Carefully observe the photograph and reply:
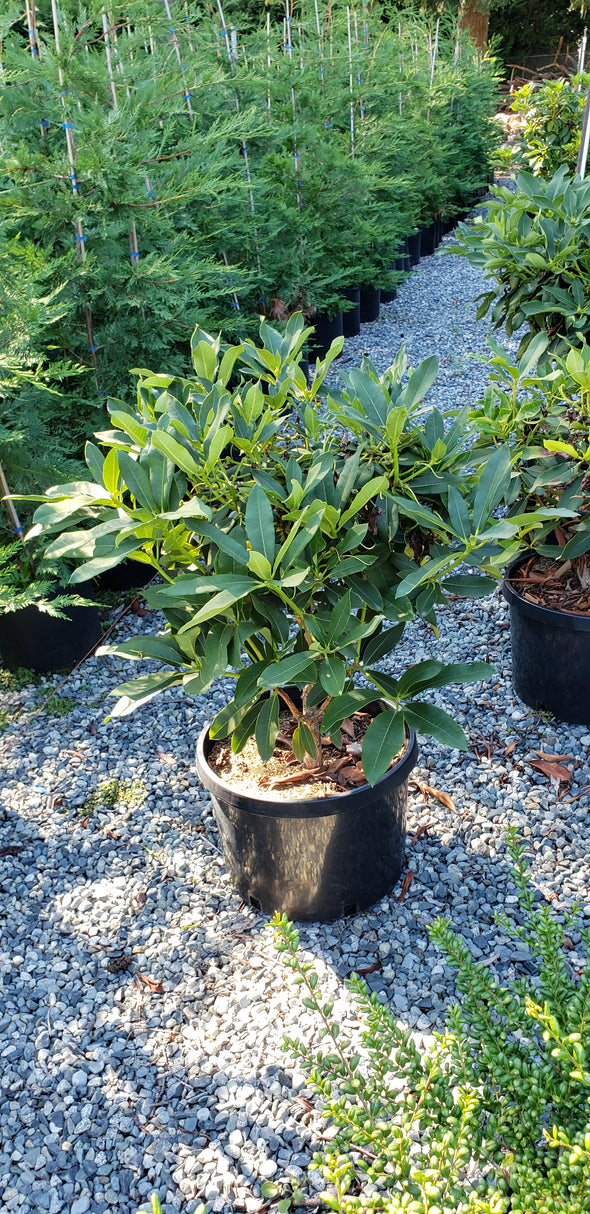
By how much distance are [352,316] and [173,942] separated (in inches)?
207

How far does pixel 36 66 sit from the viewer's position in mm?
2818

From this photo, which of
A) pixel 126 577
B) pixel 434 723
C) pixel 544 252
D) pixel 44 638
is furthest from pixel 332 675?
pixel 126 577

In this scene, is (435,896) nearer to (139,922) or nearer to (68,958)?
(139,922)

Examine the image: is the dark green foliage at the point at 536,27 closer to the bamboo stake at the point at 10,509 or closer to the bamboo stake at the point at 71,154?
the bamboo stake at the point at 71,154

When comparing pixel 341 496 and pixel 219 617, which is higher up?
pixel 341 496

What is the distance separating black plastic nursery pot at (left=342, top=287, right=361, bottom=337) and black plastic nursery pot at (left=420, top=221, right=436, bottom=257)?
9.55ft

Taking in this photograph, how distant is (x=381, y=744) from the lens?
1440mm

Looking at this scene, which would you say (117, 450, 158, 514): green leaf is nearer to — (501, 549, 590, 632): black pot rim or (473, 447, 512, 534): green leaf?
(473, 447, 512, 534): green leaf

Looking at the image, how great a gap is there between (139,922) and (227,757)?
0.42 meters

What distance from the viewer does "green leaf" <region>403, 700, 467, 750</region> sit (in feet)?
4.63

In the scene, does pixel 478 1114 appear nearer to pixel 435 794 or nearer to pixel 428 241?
pixel 435 794

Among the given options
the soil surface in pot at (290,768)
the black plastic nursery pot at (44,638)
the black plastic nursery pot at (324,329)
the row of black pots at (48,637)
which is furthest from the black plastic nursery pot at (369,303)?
the soil surface in pot at (290,768)

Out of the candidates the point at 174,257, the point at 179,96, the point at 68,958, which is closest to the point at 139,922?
the point at 68,958

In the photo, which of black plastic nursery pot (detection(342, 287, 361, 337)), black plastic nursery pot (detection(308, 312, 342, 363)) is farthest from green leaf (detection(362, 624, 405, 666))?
black plastic nursery pot (detection(342, 287, 361, 337))
